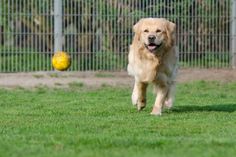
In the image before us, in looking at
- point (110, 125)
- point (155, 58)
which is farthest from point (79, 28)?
point (110, 125)

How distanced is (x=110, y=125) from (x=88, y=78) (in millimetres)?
8091

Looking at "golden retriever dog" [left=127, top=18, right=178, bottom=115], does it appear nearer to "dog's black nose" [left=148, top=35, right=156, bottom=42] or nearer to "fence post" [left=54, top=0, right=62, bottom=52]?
"dog's black nose" [left=148, top=35, right=156, bottom=42]

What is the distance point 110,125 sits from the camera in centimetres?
935

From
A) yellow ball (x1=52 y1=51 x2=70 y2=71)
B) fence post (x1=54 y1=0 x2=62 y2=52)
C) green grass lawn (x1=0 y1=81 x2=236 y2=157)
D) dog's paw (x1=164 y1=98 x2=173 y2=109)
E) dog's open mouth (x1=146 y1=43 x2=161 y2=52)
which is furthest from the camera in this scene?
fence post (x1=54 y1=0 x2=62 y2=52)

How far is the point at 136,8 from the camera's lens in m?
18.6

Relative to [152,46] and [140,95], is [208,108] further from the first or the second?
[152,46]

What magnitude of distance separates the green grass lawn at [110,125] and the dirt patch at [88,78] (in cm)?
116

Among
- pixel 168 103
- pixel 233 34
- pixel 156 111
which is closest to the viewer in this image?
pixel 156 111

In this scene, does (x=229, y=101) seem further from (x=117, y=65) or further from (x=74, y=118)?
(x=117, y=65)

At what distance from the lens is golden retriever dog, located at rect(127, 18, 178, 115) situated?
1088 centimetres

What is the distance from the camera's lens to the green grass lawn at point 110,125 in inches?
283

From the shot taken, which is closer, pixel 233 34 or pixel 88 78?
pixel 88 78

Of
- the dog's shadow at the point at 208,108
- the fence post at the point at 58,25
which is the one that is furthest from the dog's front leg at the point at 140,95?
the fence post at the point at 58,25

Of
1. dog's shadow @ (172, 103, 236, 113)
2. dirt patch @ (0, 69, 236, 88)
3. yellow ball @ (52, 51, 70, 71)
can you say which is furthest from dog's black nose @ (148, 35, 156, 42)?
yellow ball @ (52, 51, 70, 71)
